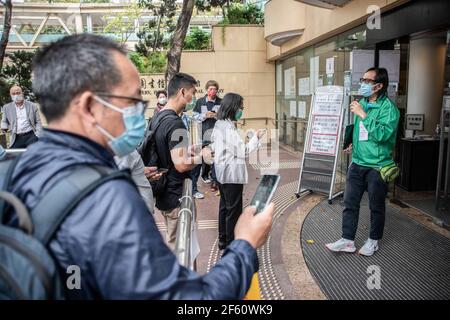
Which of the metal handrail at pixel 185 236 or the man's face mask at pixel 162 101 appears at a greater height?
the man's face mask at pixel 162 101

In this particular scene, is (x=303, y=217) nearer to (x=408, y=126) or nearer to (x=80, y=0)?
(x=408, y=126)

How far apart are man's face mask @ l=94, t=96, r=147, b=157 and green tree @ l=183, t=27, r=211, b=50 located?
466 inches

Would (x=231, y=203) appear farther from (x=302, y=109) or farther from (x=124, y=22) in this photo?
(x=124, y=22)

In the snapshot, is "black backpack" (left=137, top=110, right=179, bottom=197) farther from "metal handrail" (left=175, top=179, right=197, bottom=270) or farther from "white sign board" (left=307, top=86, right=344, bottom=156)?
"white sign board" (left=307, top=86, right=344, bottom=156)

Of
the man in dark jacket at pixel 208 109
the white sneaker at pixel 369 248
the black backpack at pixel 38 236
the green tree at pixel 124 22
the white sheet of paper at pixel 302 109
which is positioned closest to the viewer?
the black backpack at pixel 38 236

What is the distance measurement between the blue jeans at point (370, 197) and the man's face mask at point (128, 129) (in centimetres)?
291

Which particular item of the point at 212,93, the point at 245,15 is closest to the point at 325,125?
the point at 212,93

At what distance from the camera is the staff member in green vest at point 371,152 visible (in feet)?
11.7

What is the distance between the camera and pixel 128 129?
1255mm

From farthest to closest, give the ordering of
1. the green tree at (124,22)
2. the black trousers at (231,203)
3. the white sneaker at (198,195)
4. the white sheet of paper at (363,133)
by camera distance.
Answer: the green tree at (124,22) → the white sneaker at (198,195) → the black trousers at (231,203) → the white sheet of paper at (363,133)

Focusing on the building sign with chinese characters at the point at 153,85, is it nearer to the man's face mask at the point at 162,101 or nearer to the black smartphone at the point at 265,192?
the man's face mask at the point at 162,101

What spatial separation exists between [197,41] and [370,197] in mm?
10397

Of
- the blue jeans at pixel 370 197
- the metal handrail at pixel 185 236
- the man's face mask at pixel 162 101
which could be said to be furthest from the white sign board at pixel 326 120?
the metal handrail at pixel 185 236
